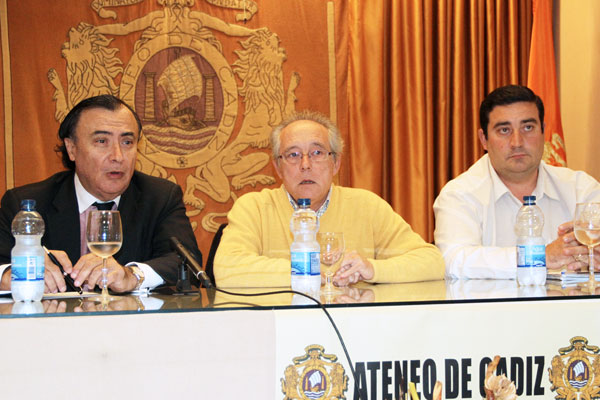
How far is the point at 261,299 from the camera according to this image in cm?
173

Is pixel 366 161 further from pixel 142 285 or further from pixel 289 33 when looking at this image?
pixel 142 285

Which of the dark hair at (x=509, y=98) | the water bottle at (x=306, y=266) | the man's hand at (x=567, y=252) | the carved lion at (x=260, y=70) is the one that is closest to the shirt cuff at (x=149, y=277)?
the water bottle at (x=306, y=266)

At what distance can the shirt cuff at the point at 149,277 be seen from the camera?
2.21 metres

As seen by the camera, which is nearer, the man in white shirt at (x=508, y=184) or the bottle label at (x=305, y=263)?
the bottle label at (x=305, y=263)

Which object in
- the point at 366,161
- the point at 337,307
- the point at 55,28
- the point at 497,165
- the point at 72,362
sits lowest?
the point at 72,362

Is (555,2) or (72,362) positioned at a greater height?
(555,2)

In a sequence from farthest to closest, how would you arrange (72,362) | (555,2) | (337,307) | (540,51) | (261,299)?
(555,2) → (540,51) → (261,299) → (337,307) → (72,362)

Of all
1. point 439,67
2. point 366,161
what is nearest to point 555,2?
point 439,67

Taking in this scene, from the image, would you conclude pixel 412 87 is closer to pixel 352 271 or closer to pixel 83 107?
pixel 83 107

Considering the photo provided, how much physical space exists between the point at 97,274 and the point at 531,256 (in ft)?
4.57

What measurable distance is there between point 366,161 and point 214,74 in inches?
48.6

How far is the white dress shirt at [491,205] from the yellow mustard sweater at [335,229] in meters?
0.19

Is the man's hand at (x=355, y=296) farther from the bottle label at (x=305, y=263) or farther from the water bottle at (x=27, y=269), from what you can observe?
the water bottle at (x=27, y=269)

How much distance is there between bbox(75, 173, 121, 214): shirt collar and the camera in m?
2.80
